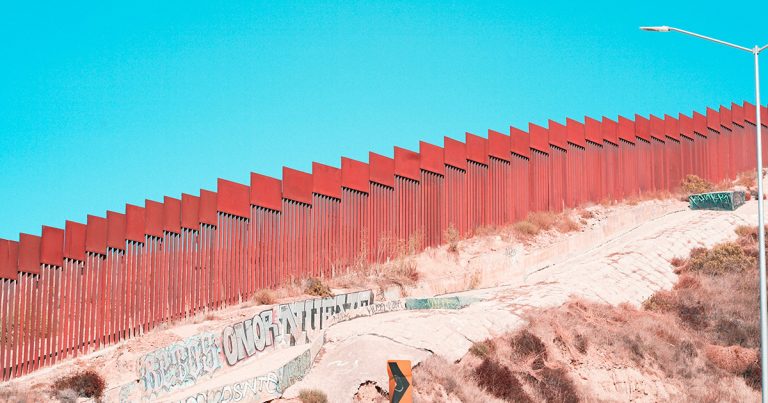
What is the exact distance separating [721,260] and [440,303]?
13.5 m

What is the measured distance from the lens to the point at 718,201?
46.7 meters

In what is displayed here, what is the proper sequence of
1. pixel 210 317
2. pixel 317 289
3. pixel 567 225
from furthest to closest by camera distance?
pixel 567 225, pixel 317 289, pixel 210 317

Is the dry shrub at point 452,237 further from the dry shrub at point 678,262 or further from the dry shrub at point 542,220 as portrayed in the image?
the dry shrub at point 678,262

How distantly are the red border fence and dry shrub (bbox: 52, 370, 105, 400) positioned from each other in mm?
2316

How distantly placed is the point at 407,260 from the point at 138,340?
434 inches

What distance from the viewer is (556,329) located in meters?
26.5

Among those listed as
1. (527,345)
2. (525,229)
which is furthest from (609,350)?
(525,229)

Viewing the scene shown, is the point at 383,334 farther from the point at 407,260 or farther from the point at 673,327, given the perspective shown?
the point at 407,260

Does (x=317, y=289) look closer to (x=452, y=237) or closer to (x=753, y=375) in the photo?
(x=452, y=237)

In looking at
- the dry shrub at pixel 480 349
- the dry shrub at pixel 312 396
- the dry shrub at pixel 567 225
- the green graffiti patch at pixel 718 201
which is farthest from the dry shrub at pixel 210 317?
the green graffiti patch at pixel 718 201

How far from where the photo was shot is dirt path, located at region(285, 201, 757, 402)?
2223 cm

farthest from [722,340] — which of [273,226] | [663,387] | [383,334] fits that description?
[273,226]

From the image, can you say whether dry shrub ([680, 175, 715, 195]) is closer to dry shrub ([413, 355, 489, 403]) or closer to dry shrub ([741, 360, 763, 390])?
dry shrub ([741, 360, 763, 390])

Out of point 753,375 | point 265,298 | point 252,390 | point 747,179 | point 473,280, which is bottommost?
point 753,375
